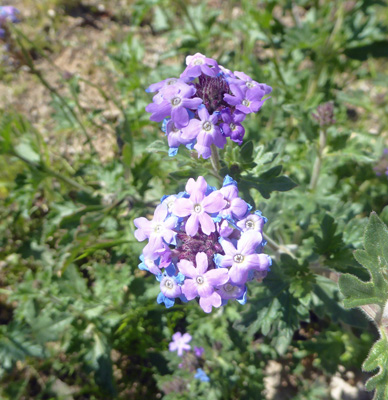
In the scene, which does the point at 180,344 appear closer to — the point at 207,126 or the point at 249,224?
the point at 249,224

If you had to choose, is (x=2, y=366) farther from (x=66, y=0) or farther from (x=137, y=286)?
(x=66, y=0)

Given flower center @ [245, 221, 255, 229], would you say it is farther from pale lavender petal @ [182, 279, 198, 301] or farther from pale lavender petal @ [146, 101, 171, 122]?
pale lavender petal @ [146, 101, 171, 122]

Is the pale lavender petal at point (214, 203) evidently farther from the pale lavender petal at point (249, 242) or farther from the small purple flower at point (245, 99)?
the small purple flower at point (245, 99)

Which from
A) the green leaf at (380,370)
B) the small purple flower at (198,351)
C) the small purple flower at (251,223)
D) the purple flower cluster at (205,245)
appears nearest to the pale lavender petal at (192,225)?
the purple flower cluster at (205,245)

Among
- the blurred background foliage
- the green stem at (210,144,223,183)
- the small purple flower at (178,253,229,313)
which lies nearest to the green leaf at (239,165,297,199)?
the blurred background foliage

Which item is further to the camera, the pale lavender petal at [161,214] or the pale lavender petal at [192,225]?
the pale lavender petal at [161,214]

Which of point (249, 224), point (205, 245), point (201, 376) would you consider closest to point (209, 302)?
point (205, 245)

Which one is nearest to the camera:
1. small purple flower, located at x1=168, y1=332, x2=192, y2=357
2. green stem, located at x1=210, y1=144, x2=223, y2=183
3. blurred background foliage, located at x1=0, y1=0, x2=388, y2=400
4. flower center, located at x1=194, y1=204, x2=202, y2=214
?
flower center, located at x1=194, y1=204, x2=202, y2=214
